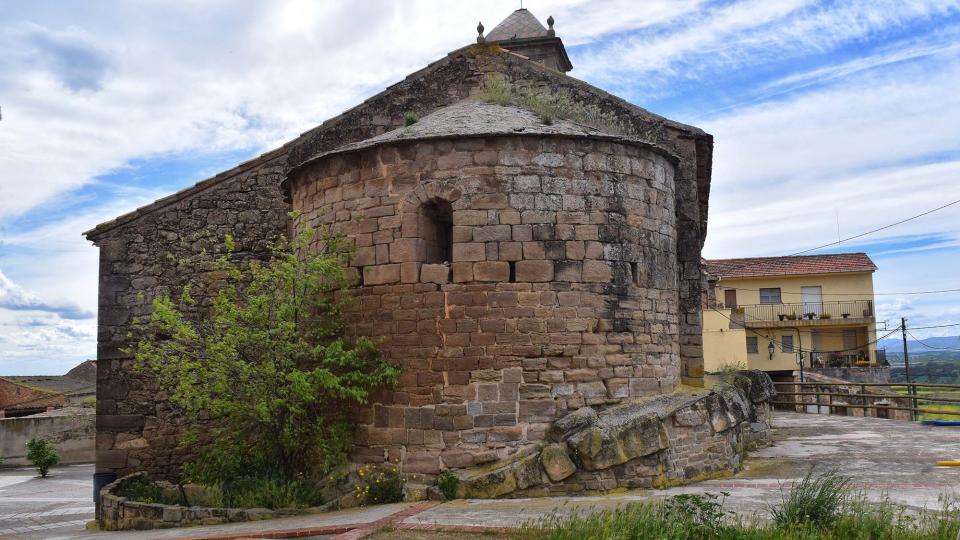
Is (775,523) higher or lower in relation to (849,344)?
lower

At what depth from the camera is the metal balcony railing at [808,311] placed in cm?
3853

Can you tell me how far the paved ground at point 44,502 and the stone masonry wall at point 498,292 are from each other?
18.0 feet

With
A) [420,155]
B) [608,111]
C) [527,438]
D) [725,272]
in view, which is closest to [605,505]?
[527,438]

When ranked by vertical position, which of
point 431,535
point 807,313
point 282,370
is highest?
point 807,313

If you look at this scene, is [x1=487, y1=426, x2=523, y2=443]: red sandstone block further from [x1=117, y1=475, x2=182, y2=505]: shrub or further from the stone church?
[x1=117, y1=475, x2=182, y2=505]: shrub

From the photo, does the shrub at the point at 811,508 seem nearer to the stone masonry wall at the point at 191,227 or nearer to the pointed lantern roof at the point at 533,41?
the stone masonry wall at the point at 191,227

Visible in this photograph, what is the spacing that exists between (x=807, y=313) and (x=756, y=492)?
1243 inches

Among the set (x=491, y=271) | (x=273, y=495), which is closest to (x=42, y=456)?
(x=273, y=495)

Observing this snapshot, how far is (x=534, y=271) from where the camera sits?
10.1 metres

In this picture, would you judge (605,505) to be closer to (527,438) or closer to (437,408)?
(527,438)

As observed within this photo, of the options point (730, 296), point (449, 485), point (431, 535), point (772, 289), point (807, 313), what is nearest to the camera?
point (431, 535)

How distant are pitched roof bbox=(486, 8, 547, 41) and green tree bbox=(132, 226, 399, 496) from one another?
11.7m

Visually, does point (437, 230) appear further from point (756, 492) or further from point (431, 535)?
point (756, 492)

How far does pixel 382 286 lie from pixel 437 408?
1.64 m
